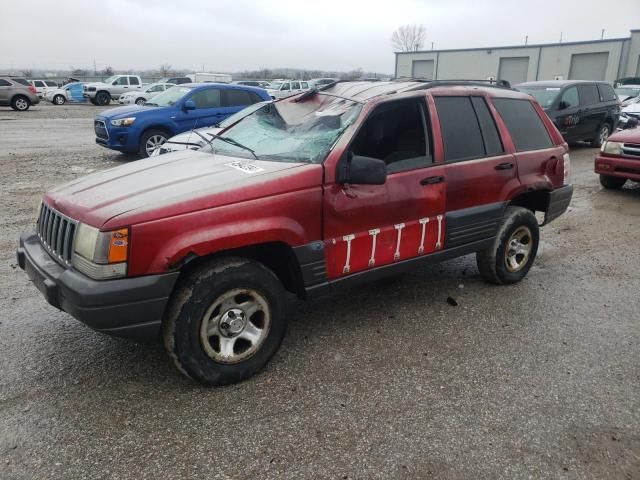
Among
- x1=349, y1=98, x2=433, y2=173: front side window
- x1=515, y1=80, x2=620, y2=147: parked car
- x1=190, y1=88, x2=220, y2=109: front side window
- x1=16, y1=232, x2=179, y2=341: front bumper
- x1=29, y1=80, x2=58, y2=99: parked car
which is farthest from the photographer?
x1=29, y1=80, x2=58, y2=99: parked car

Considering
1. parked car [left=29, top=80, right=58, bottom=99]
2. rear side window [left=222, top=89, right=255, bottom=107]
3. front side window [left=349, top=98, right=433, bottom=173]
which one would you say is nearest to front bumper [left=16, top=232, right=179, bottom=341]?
front side window [left=349, top=98, right=433, bottom=173]

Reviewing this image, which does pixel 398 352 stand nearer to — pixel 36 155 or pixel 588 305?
pixel 588 305

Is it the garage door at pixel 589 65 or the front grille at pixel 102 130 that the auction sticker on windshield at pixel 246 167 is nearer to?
the front grille at pixel 102 130

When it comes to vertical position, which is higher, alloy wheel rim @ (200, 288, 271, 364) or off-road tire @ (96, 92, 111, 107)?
off-road tire @ (96, 92, 111, 107)

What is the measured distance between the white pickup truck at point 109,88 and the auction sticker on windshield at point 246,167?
3139cm

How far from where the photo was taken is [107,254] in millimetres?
2623

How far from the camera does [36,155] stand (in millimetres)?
A: 11922

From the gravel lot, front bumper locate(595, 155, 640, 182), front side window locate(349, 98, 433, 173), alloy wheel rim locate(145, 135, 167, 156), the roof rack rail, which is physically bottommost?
the gravel lot

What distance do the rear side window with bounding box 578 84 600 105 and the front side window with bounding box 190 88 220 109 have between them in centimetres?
915

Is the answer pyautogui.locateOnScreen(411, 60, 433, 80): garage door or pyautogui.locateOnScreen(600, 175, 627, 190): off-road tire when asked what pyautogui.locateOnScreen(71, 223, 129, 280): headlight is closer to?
pyautogui.locateOnScreen(600, 175, 627, 190): off-road tire

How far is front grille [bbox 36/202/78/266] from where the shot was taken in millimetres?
2887

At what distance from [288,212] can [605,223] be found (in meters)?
5.65

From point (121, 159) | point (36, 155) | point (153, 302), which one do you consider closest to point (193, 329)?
point (153, 302)

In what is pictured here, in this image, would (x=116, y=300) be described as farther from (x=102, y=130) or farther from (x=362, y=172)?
(x=102, y=130)
